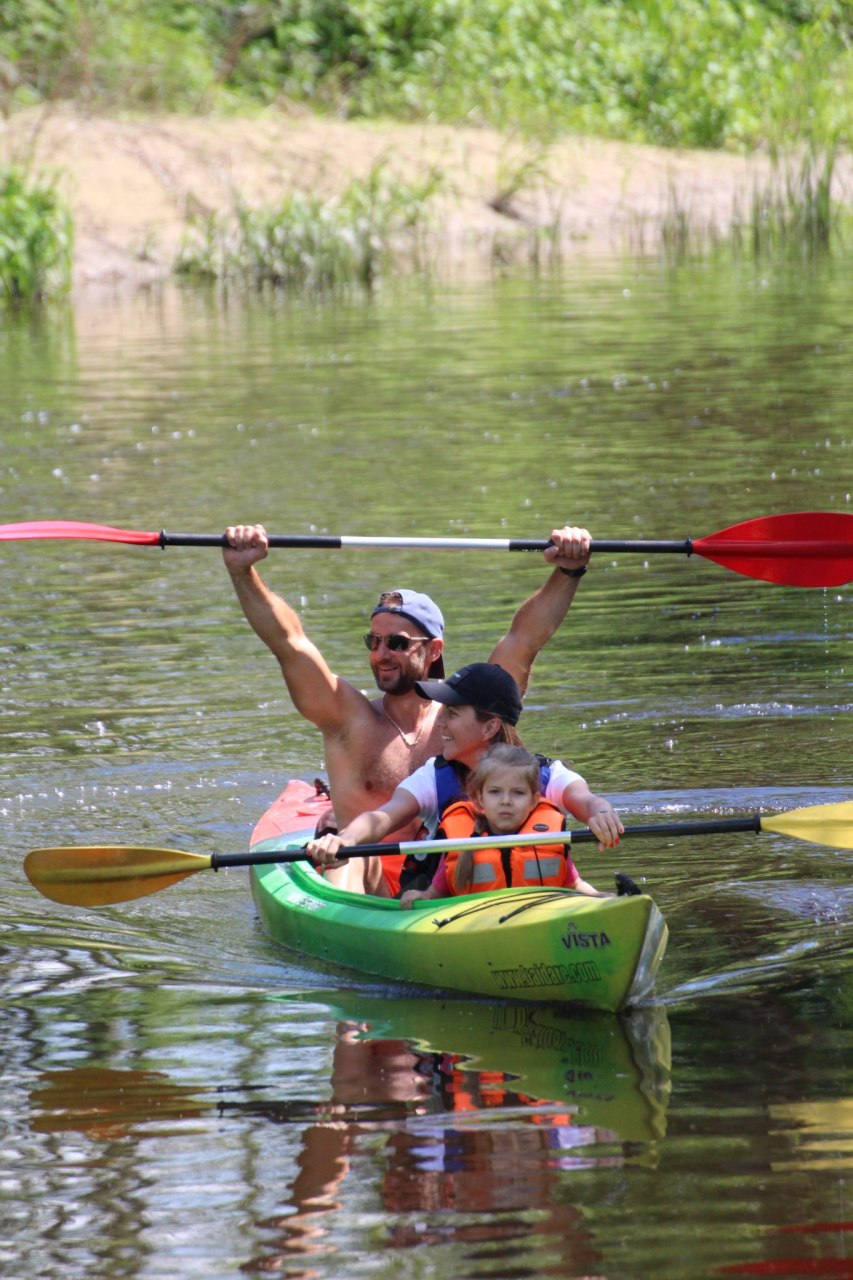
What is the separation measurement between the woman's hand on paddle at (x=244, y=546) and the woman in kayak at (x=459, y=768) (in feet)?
2.00

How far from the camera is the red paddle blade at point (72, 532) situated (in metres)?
6.27

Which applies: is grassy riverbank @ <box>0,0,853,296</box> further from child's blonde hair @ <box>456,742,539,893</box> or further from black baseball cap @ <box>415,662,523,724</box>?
child's blonde hair @ <box>456,742,539,893</box>

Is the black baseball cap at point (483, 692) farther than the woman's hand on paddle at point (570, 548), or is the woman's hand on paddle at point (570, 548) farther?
the woman's hand on paddle at point (570, 548)

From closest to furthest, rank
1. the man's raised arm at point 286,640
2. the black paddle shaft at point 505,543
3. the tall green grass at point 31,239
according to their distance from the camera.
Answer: the man's raised arm at point 286,640 → the black paddle shaft at point 505,543 → the tall green grass at point 31,239

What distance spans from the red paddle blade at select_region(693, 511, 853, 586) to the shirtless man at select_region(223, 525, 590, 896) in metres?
0.71

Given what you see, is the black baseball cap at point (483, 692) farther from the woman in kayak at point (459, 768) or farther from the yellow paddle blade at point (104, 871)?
the yellow paddle blade at point (104, 871)

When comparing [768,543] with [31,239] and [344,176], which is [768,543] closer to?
[31,239]

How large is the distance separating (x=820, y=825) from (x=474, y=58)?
936 inches

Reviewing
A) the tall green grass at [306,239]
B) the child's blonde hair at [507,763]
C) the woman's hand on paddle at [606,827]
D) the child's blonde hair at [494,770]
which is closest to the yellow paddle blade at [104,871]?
the child's blonde hair at [494,770]

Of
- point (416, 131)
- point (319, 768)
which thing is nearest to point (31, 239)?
point (416, 131)

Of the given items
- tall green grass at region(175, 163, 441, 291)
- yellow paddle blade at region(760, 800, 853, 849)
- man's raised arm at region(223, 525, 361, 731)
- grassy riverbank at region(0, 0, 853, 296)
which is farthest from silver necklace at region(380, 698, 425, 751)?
tall green grass at region(175, 163, 441, 291)

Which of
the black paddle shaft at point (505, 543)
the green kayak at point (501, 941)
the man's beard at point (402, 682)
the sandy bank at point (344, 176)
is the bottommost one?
the green kayak at point (501, 941)

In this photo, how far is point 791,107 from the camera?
73.8 ft

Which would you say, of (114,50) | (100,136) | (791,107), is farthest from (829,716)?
(114,50)
